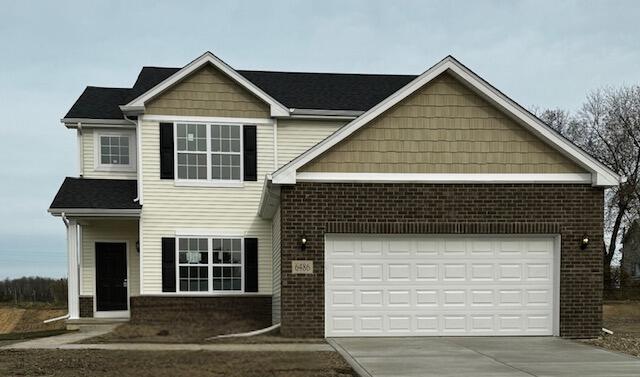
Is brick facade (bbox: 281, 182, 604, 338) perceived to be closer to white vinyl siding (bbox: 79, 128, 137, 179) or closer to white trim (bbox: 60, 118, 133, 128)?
white trim (bbox: 60, 118, 133, 128)

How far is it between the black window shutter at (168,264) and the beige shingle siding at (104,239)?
154 cm

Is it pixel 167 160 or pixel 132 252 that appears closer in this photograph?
pixel 167 160

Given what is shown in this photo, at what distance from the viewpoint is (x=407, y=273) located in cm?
1295

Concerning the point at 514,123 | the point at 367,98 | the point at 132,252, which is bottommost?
the point at 132,252

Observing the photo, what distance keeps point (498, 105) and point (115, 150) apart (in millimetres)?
11331

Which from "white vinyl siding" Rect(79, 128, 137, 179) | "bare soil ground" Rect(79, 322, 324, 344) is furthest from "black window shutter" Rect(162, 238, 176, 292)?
"white vinyl siding" Rect(79, 128, 137, 179)

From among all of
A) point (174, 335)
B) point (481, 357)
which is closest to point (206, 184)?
point (174, 335)

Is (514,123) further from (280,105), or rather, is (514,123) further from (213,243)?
(213,243)

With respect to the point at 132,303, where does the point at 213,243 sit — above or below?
above

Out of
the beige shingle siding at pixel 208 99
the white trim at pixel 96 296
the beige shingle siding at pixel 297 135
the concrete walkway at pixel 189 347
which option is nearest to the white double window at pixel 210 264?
the white trim at pixel 96 296

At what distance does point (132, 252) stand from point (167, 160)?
326cm

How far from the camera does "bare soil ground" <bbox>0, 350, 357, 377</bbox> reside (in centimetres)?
889

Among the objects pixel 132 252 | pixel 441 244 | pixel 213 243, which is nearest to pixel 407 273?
pixel 441 244

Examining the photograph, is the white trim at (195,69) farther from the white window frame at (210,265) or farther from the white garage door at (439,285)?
the white garage door at (439,285)
